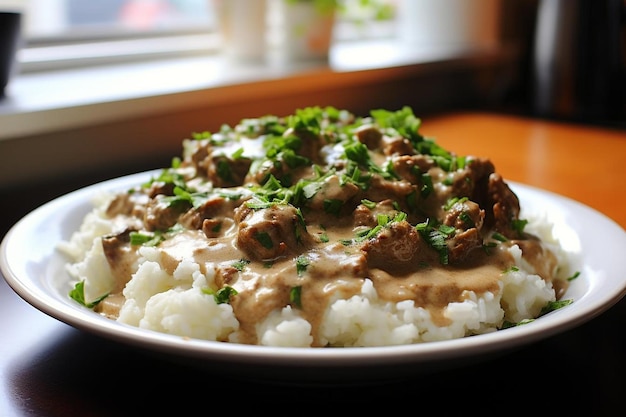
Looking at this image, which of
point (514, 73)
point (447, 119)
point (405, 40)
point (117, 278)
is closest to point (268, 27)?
point (447, 119)

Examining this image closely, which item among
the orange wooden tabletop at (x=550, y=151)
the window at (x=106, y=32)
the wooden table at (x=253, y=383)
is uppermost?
the window at (x=106, y=32)

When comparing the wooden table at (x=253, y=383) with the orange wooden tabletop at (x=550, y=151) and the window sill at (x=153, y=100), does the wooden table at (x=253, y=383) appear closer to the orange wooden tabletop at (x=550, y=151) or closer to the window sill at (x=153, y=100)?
the orange wooden tabletop at (x=550, y=151)

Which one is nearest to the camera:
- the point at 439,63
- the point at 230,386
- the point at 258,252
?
the point at 230,386

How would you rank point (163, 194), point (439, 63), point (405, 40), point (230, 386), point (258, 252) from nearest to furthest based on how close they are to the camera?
point (230, 386), point (258, 252), point (163, 194), point (439, 63), point (405, 40)

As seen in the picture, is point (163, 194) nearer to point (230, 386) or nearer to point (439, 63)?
point (230, 386)

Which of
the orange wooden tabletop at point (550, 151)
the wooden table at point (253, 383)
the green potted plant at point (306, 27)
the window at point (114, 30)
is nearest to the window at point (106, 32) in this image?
the window at point (114, 30)

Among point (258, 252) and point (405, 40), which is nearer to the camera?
point (258, 252)

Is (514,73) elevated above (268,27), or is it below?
below

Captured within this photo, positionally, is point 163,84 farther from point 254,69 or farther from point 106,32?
point 106,32
